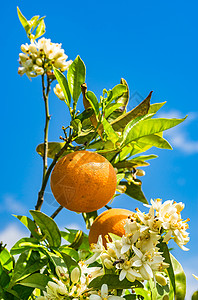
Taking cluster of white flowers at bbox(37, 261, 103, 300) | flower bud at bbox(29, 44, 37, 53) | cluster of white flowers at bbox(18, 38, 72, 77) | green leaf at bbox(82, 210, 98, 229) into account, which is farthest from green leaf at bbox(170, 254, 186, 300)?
flower bud at bbox(29, 44, 37, 53)

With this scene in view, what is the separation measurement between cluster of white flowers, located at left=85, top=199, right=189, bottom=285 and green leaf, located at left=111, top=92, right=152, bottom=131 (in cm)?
49

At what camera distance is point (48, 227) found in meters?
1.30

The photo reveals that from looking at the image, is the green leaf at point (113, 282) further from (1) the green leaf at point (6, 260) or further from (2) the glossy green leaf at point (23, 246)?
(1) the green leaf at point (6, 260)

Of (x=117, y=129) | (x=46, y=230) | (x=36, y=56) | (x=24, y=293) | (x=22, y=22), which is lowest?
(x=24, y=293)

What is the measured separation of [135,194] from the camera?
5.70 feet

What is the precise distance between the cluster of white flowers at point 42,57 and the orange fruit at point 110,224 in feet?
2.74

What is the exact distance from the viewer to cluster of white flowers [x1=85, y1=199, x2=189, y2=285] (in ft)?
3.18

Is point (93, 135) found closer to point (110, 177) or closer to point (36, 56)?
point (110, 177)

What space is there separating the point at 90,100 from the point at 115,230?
45 cm

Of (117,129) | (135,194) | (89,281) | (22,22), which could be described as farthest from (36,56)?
(89,281)

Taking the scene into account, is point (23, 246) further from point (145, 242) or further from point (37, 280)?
point (145, 242)

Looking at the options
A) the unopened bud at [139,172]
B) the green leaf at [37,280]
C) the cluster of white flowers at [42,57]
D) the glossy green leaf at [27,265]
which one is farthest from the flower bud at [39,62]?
the green leaf at [37,280]

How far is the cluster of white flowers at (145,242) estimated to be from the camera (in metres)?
0.97

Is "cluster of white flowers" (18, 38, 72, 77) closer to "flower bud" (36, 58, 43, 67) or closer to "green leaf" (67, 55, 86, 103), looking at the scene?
"flower bud" (36, 58, 43, 67)
